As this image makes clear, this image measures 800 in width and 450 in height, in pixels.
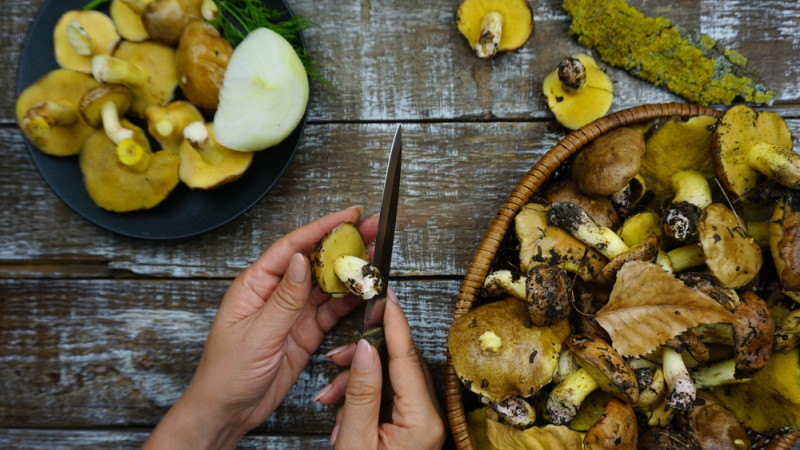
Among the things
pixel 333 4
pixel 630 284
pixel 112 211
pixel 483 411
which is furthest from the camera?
pixel 333 4

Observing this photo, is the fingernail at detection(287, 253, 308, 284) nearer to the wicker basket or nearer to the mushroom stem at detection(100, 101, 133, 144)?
the wicker basket

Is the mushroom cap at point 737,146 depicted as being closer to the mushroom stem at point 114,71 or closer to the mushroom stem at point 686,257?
the mushroom stem at point 686,257

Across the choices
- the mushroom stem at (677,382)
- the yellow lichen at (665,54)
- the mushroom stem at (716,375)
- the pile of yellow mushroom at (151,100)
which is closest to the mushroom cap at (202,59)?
the pile of yellow mushroom at (151,100)

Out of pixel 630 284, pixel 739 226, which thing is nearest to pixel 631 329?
pixel 630 284

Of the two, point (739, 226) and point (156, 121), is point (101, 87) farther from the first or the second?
point (739, 226)

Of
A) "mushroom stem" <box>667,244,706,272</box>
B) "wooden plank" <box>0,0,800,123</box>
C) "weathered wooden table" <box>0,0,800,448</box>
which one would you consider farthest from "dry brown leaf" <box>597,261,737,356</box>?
"wooden plank" <box>0,0,800,123</box>

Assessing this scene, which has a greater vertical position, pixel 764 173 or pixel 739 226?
pixel 764 173

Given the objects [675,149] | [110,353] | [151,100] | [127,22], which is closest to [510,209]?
[675,149]

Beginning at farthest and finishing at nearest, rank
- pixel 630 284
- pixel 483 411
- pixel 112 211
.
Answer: pixel 112 211, pixel 483 411, pixel 630 284
